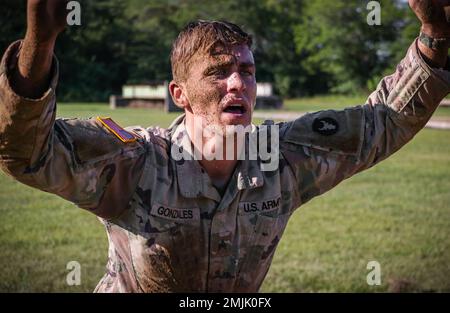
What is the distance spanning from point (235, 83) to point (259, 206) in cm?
56

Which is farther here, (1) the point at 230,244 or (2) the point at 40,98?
(1) the point at 230,244

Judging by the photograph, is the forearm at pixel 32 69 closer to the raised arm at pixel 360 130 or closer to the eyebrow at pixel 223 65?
the eyebrow at pixel 223 65

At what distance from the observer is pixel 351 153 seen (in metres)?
2.87

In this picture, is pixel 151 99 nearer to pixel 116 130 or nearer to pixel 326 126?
pixel 326 126

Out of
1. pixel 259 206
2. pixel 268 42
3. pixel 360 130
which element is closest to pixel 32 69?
pixel 259 206

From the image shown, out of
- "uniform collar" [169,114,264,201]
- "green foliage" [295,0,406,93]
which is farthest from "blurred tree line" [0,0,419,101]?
"uniform collar" [169,114,264,201]

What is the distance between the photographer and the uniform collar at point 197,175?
2.63m

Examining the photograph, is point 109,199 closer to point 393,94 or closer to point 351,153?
point 351,153

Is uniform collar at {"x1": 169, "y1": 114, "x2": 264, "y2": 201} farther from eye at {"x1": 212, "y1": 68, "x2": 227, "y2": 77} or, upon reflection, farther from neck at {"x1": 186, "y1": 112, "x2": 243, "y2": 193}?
eye at {"x1": 212, "y1": 68, "x2": 227, "y2": 77}

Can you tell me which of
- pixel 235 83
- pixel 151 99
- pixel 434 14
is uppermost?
pixel 434 14

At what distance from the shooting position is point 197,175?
2.65 metres

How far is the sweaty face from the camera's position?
2.58 metres

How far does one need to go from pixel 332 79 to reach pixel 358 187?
46.4 m

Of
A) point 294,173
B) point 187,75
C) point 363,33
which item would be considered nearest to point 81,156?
point 187,75
